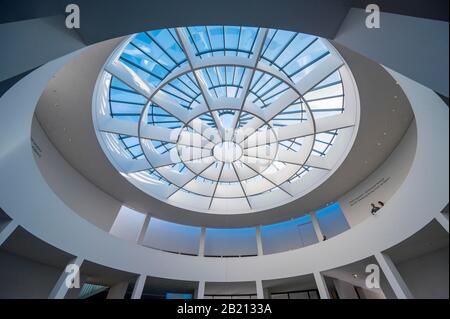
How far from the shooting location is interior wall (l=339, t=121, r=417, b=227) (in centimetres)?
1240

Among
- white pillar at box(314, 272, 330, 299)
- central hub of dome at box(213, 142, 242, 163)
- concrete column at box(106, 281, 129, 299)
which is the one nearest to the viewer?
white pillar at box(314, 272, 330, 299)

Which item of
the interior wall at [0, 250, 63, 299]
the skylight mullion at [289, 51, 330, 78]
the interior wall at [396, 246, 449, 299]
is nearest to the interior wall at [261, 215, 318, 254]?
the interior wall at [396, 246, 449, 299]

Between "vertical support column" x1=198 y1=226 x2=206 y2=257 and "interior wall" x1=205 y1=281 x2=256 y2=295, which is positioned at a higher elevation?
"vertical support column" x1=198 y1=226 x2=206 y2=257

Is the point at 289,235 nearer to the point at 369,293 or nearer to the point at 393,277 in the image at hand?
the point at 369,293

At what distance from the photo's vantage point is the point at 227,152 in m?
16.4

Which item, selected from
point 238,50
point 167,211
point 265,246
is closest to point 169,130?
point 238,50

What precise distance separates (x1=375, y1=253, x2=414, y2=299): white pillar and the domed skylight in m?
6.15

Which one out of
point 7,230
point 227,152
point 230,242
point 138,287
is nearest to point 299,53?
point 227,152
